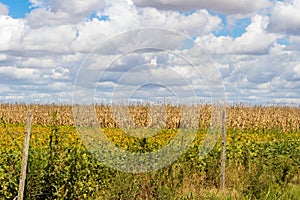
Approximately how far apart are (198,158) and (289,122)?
18.5 meters

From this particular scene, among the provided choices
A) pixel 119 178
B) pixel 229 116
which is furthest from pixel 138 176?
pixel 229 116

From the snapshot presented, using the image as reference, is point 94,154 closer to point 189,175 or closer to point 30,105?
point 189,175

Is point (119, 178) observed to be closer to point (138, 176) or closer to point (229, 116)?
point (138, 176)

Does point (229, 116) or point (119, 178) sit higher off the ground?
point (229, 116)

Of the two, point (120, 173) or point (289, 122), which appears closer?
point (120, 173)

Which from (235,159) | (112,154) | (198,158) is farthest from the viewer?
(235,159)

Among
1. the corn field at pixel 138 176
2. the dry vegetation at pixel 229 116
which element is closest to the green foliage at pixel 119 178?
the corn field at pixel 138 176

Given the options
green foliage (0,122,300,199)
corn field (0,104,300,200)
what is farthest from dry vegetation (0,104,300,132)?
green foliage (0,122,300,199)

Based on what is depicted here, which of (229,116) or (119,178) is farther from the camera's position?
(229,116)

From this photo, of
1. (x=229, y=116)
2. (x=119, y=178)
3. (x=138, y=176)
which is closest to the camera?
(x=119, y=178)

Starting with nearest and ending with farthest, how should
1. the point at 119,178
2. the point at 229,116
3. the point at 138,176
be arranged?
the point at 119,178, the point at 138,176, the point at 229,116

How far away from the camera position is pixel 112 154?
30.5 feet

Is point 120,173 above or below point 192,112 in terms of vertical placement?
below

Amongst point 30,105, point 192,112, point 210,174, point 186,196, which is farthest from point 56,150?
point 30,105
